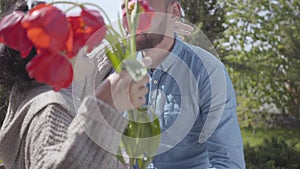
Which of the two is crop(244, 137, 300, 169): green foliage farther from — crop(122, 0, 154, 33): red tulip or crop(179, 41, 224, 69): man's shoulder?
crop(122, 0, 154, 33): red tulip

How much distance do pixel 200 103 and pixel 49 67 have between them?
490 millimetres

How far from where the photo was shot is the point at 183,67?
3.64 ft

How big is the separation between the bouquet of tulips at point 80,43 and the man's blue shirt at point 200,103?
0.20 m

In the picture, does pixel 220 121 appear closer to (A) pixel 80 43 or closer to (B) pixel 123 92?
(B) pixel 123 92

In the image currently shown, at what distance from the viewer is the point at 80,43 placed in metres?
0.73

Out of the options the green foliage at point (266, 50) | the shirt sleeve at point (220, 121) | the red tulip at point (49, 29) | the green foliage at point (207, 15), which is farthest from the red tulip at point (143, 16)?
the green foliage at point (266, 50)

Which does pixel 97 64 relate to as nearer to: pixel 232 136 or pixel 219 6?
pixel 232 136

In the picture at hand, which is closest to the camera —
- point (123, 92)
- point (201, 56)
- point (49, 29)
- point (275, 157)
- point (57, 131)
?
point (49, 29)

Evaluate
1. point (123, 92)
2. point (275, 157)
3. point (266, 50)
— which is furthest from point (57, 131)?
point (266, 50)

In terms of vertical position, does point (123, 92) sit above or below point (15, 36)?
below

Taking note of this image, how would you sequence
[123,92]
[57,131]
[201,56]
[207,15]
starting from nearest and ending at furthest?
[123,92]
[57,131]
[201,56]
[207,15]

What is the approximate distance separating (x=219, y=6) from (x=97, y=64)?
15.3ft

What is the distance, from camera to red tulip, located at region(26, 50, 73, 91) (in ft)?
2.33

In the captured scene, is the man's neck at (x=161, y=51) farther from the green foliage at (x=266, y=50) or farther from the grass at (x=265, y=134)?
the grass at (x=265, y=134)
